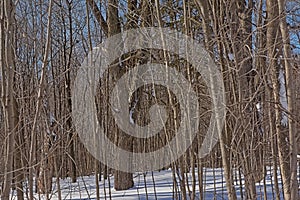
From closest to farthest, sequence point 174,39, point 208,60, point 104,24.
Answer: point 208,60 < point 174,39 < point 104,24

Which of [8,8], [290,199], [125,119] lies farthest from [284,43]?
[125,119]

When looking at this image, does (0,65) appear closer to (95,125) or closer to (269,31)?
(95,125)

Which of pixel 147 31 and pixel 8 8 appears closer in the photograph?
pixel 8 8

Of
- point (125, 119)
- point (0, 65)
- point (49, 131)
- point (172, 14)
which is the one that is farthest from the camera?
point (125, 119)

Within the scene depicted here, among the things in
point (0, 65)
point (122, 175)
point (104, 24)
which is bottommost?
point (122, 175)

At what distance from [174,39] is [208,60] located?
2.55ft

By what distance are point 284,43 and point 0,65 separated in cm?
149

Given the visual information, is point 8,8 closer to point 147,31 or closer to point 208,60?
point 208,60

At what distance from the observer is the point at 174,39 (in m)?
3.07

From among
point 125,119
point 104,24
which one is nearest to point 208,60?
point 125,119

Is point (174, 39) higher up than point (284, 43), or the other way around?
point (174, 39)

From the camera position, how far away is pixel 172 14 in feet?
13.2

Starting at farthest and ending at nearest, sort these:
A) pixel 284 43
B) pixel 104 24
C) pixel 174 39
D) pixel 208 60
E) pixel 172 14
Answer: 1. pixel 104 24
2. pixel 172 14
3. pixel 174 39
4. pixel 208 60
5. pixel 284 43

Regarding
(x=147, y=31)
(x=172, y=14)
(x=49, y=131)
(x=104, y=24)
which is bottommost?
(x=49, y=131)
